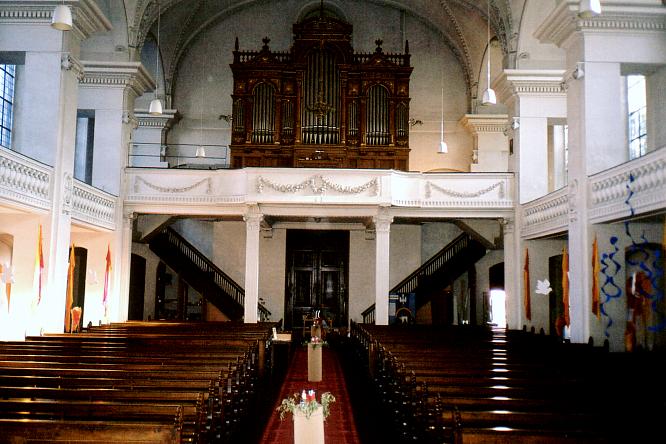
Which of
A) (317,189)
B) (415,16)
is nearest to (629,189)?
(317,189)

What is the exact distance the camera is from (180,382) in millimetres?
7223

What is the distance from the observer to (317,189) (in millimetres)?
18609

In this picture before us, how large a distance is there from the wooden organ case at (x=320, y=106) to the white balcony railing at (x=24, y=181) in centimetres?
707

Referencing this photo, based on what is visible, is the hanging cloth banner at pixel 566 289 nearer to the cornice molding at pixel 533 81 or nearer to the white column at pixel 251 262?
the cornice molding at pixel 533 81

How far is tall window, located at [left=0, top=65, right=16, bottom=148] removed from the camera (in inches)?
636

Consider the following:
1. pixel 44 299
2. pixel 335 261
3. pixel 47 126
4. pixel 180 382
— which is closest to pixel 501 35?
pixel 335 261

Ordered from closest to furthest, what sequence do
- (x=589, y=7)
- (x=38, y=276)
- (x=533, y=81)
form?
(x=589, y=7)
(x=38, y=276)
(x=533, y=81)

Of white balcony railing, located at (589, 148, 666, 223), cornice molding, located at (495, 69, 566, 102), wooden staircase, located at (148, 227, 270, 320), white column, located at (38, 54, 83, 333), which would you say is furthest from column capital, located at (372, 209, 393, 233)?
white column, located at (38, 54, 83, 333)

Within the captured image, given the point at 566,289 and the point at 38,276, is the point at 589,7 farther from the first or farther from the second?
the point at 38,276

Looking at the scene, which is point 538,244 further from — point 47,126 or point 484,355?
point 47,126

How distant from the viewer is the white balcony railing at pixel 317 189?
18.6 meters

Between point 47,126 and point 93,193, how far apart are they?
2817mm

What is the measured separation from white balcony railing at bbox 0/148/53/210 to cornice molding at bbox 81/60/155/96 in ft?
16.1

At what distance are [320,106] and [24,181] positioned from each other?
31.9 ft
